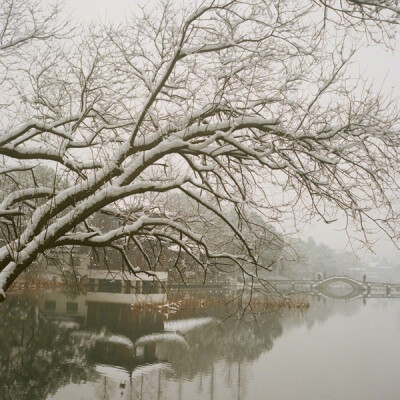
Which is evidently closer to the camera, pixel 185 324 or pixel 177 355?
pixel 177 355

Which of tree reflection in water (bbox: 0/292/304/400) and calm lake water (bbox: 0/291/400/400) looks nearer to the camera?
tree reflection in water (bbox: 0/292/304/400)

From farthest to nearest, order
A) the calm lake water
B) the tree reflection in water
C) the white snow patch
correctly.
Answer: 1. the white snow patch
2. the calm lake water
3. the tree reflection in water

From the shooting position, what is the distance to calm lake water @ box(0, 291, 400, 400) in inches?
569

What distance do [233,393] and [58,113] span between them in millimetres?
10583

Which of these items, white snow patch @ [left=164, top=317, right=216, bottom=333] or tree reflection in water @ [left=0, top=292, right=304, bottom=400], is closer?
tree reflection in water @ [left=0, top=292, right=304, bottom=400]

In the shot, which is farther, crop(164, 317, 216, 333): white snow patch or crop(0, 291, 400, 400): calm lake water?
crop(164, 317, 216, 333): white snow patch

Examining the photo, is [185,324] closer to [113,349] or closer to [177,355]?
[177,355]

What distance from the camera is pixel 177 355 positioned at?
18781 millimetres

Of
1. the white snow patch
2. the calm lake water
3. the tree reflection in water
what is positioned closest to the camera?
the tree reflection in water

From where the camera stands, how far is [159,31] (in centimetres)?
Result: 729

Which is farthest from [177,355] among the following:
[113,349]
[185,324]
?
[185,324]

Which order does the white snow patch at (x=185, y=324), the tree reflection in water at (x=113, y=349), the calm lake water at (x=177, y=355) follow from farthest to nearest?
1. the white snow patch at (x=185, y=324)
2. the calm lake water at (x=177, y=355)
3. the tree reflection in water at (x=113, y=349)

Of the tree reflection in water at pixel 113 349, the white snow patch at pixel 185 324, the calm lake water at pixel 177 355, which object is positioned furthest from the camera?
the white snow patch at pixel 185 324

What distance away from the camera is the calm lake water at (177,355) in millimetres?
14453
